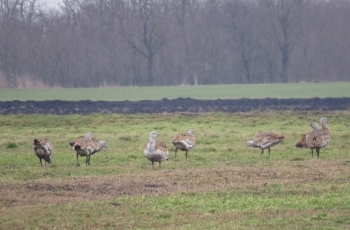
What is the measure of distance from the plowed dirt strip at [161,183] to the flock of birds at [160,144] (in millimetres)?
812

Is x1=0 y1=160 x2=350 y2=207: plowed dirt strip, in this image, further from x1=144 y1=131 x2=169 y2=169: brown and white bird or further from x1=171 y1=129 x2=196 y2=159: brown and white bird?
x1=171 y1=129 x2=196 y2=159: brown and white bird

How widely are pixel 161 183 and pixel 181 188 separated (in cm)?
66

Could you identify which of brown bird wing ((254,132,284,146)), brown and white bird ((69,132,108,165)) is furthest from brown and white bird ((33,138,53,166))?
brown bird wing ((254,132,284,146))

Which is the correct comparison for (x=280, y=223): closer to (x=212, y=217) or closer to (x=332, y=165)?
(x=212, y=217)

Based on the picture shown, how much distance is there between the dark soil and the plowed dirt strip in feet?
74.5

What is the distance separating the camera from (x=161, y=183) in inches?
574

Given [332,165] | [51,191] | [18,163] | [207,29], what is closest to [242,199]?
[51,191]

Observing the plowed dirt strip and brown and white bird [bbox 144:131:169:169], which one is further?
brown and white bird [bbox 144:131:169:169]

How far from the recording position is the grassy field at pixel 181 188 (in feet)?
36.9

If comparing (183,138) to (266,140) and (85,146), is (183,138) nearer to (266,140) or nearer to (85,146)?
(266,140)

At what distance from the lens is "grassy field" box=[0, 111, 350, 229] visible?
11234 millimetres

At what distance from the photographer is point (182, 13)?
327 feet

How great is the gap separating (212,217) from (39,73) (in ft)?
263

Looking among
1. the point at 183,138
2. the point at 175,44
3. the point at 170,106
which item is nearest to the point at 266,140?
the point at 183,138
